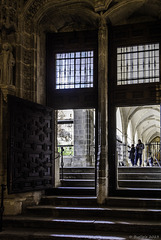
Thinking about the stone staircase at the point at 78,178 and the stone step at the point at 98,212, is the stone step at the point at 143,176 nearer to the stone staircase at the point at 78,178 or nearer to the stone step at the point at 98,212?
the stone staircase at the point at 78,178

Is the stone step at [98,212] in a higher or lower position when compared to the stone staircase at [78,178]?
lower

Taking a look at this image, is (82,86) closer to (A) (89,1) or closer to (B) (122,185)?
(A) (89,1)

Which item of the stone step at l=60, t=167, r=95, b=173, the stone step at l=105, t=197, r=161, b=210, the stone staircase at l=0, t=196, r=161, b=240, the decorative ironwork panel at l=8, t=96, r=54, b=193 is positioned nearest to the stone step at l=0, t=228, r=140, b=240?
the stone staircase at l=0, t=196, r=161, b=240

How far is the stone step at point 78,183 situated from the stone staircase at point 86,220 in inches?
45.3

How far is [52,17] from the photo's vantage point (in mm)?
10391

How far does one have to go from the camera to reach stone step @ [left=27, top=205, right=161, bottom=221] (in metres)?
7.99

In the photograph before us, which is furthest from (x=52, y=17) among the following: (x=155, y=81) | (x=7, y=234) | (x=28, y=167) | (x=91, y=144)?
(x=91, y=144)

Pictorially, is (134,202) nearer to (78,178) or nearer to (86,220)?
(86,220)

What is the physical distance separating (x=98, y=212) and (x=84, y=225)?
0.72 m

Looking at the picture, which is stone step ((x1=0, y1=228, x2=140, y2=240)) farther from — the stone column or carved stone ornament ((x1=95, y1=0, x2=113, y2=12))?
carved stone ornament ((x1=95, y1=0, x2=113, y2=12))

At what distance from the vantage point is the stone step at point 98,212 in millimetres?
7988

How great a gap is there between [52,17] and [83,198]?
5.34 m

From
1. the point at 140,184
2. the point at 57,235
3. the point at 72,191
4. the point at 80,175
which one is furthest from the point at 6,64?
the point at 140,184

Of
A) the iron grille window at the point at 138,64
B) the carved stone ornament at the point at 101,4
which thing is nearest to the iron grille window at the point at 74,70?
the iron grille window at the point at 138,64
